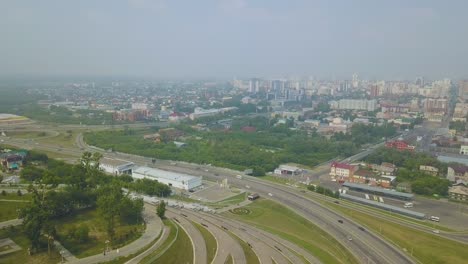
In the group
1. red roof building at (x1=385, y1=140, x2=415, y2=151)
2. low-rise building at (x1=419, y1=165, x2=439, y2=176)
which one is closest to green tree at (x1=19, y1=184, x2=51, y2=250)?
low-rise building at (x1=419, y1=165, x2=439, y2=176)

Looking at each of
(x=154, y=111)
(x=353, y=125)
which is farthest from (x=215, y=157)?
(x=154, y=111)

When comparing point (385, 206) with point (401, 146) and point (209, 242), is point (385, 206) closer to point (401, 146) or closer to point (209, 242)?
point (209, 242)

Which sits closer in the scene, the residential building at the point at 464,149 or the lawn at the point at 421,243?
the lawn at the point at 421,243

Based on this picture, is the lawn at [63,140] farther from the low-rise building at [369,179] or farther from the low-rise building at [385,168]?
the low-rise building at [385,168]

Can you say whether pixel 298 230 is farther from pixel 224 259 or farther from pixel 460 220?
pixel 460 220

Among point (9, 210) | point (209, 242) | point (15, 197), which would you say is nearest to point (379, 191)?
point (209, 242)

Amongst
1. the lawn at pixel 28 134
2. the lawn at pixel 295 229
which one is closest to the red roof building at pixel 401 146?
the lawn at pixel 295 229

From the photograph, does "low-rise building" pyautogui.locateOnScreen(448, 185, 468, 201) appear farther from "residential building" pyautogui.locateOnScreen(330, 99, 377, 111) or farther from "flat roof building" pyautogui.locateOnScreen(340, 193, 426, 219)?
"residential building" pyautogui.locateOnScreen(330, 99, 377, 111)
